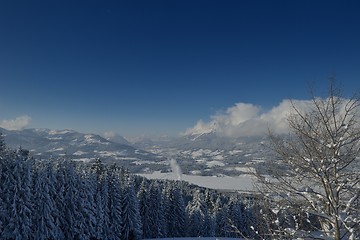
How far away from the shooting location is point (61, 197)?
108 ft

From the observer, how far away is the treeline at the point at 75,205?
28.2 meters

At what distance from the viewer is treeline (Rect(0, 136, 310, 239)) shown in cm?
2817

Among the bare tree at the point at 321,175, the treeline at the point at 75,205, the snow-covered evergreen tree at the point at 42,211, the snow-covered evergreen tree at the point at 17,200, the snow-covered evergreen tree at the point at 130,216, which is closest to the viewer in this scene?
the bare tree at the point at 321,175

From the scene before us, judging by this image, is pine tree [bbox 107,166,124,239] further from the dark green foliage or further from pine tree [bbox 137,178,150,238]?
pine tree [bbox 137,178,150,238]

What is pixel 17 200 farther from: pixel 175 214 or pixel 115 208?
pixel 175 214

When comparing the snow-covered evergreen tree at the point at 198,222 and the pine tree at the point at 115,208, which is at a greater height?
the pine tree at the point at 115,208

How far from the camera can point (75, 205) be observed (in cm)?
3378

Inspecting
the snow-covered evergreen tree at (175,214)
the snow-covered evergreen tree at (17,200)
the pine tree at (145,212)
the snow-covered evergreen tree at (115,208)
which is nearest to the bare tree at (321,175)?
the snow-covered evergreen tree at (17,200)

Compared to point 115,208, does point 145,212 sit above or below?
below

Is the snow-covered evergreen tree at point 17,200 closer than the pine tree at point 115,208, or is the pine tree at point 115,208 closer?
the snow-covered evergreen tree at point 17,200

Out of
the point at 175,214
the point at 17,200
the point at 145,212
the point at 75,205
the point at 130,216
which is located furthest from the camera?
the point at 175,214

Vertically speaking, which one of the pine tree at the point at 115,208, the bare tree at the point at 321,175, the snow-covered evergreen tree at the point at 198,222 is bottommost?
the snow-covered evergreen tree at the point at 198,222

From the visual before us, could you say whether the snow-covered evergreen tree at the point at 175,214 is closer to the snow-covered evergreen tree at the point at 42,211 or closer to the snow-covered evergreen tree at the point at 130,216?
the snow-covered evergreen tree at the point at 130,216

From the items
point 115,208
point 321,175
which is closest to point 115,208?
point 115,208
